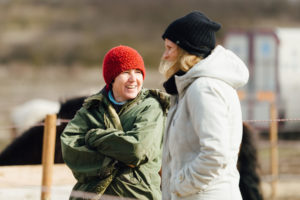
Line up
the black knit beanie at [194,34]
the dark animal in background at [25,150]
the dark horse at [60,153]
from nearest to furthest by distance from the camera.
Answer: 1. the black knit beanie at [194,34]
2. the dark horse at [60,153]
3. the dark animal in background at [25,150]

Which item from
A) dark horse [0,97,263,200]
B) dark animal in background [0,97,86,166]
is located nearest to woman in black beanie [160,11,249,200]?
dark horse [0,97,263,200]

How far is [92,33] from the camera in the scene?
35.3 metres

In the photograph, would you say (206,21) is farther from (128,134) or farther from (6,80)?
(6,80)

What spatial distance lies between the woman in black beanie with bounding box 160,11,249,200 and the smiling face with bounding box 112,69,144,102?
47 cm

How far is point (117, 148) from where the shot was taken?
2.65 metres

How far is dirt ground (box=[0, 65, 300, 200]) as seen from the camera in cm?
898

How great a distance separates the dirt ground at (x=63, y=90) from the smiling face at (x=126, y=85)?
16.2 feet

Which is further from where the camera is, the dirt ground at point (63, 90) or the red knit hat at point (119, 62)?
the dirt ground at point (63, 90)

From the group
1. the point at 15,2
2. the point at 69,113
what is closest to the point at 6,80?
the point at 15,2

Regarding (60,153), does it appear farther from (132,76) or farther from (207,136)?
(207,136)

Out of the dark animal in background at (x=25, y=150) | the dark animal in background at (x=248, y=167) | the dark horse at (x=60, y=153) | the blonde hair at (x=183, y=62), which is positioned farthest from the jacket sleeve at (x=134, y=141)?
the dark animal in background at (x=25, y=150)

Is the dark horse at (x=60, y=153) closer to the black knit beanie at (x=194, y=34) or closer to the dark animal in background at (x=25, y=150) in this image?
the dark animal in background at (x=25, y=150)

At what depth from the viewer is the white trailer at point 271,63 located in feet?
42.7

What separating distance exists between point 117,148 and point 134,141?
3.6 inches
